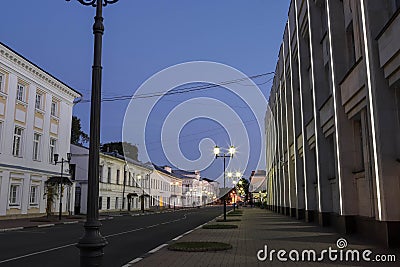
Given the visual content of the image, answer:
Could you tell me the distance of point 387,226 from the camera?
11570mm

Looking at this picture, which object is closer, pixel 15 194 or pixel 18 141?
pixel 15 194

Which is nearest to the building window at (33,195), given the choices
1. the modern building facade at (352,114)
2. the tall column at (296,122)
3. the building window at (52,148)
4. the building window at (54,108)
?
the building window at (52,148)

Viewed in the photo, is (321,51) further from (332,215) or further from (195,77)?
(195,77)

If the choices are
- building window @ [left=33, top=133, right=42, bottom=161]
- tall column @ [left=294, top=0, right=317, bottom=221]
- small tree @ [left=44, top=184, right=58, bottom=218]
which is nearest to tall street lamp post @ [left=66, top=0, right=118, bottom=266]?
tall column @ [left=294, top=0, right=317, bottom=221]

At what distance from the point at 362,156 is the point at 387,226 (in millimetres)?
5285

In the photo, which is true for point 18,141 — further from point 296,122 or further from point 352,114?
point 352,114

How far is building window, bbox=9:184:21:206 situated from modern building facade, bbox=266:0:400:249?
23.6 m

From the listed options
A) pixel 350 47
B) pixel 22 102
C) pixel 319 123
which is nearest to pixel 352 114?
pixel 350 47

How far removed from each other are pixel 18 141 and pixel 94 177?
31509mm

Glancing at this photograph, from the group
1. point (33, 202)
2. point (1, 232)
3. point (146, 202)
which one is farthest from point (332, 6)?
point (146, 202)

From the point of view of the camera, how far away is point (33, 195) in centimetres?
3650

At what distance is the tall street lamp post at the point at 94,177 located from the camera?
5.98 meters

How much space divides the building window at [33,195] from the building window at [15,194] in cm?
184

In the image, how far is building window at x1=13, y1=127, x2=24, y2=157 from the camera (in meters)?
33.8
